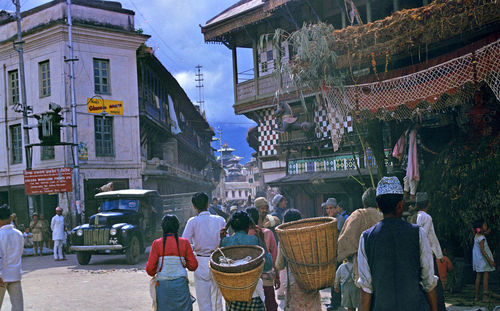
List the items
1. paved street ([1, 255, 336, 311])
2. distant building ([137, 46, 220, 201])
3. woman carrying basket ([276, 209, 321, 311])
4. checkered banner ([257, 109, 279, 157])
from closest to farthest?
woman carrying basket ([276, 209, 321, 311])
paved street ([1, 255, 336, 311])
checkered banner ([257, 109, 279, 157])
distant building ([137, 46, 220, 201])

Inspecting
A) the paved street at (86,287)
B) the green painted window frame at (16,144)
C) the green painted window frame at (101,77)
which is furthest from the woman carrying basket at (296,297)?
the green painted window frame at (16,144)

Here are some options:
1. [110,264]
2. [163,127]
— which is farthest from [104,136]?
[110,264]

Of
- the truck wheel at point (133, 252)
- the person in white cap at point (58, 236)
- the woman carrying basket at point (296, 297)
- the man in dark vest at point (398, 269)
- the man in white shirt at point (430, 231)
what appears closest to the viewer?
the man in dark vest at point (398, 269)

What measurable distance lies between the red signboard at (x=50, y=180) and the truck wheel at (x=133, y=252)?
313 inches

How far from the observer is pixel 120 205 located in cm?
1609

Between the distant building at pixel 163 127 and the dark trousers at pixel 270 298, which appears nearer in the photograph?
the dark trousers at pixel 270 298

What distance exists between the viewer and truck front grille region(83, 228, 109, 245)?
1441 cm

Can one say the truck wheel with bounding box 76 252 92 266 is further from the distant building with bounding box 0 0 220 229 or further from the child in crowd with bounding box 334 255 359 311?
the child in crowd with bounding box 334 255 359 311

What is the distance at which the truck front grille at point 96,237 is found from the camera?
14.4 meters

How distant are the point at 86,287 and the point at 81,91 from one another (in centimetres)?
1660

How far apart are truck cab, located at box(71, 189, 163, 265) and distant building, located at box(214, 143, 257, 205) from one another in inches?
2793

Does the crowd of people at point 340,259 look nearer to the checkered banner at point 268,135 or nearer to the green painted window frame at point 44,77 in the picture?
the checkered banner at point 268,135

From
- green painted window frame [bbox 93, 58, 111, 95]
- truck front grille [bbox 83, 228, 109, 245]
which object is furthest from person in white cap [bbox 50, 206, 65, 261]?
green painted window frame [bbox 93, 58, 111, 95]

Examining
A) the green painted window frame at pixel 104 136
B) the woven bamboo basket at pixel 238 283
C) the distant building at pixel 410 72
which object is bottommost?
the woven bamboo basket at pixel 238 283
